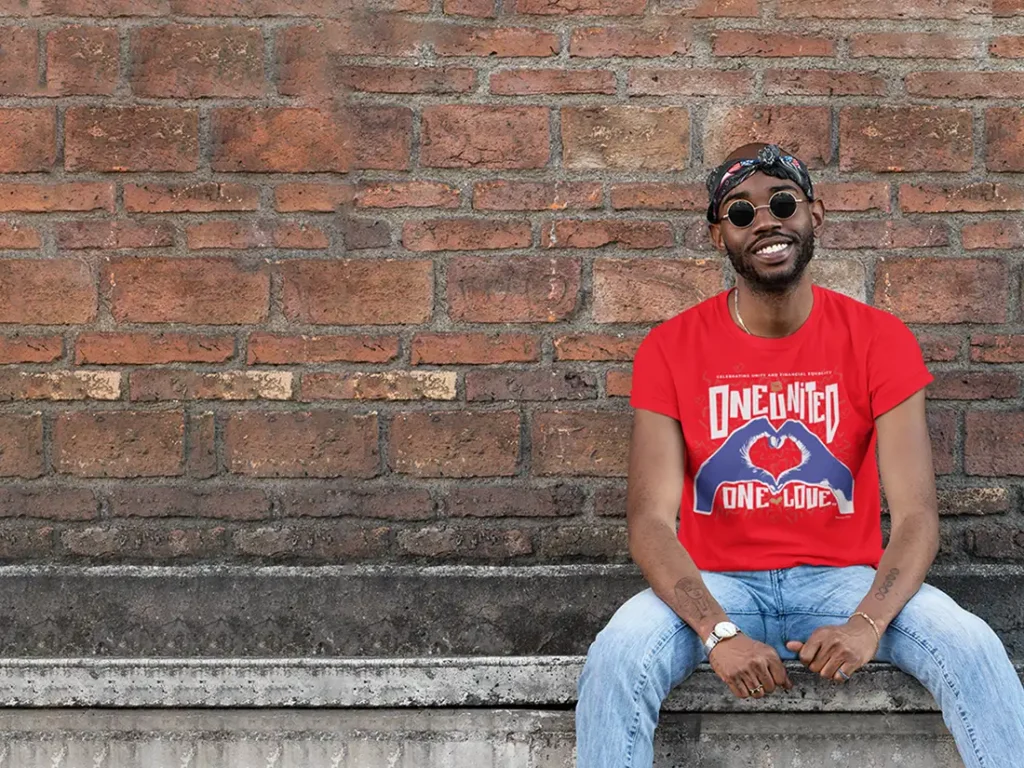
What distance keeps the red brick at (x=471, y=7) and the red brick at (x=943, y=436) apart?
167 cm

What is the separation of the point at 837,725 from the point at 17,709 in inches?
70.5

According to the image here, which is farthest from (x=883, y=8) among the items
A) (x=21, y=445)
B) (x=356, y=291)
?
(x=21, y=445)

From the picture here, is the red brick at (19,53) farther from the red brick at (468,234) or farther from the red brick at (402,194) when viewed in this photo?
the red brick at (468,234)

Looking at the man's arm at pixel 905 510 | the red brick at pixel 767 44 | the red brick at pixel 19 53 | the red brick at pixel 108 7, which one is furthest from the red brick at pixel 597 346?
the red brick at pixel 19 53

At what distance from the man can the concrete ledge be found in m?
0.21

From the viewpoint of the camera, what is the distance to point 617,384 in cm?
354

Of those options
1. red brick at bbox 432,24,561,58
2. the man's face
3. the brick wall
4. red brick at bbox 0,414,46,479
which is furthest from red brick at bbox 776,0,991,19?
red brick at bbox 0,414,46,479

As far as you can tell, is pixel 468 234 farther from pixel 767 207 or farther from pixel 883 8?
pixel 883 8

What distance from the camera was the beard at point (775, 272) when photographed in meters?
2.79

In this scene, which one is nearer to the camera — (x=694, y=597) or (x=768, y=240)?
(x=694, y=597)

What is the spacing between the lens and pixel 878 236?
350 cm

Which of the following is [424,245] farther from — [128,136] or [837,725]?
[837,725]

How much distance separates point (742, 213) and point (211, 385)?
1.61 meters

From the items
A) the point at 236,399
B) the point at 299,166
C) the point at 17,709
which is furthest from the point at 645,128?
the point at 17,709
